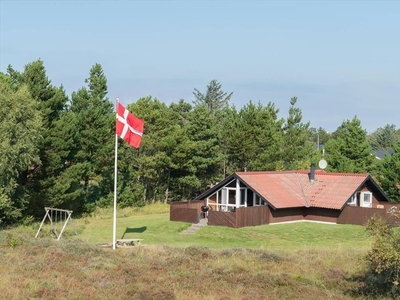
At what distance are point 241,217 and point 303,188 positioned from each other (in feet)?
25.8

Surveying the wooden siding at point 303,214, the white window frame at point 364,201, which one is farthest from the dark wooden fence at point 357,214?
the white window frame at point 364,201

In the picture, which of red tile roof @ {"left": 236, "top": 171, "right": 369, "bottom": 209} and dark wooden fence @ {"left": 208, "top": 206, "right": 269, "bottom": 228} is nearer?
dark wooden fence @ {"left": 208, "top": 206, "right": 269, "bottom": 228}

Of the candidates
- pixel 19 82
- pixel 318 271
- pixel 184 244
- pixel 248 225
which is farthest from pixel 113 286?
pixel 19 82

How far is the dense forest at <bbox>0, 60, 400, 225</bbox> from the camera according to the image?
3784 cm

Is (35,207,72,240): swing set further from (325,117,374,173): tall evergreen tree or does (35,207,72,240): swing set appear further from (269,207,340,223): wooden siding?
(325,117,374,173): tall evergreen tree

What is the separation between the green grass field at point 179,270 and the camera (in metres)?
19.2

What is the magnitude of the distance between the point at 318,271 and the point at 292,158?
133 ft

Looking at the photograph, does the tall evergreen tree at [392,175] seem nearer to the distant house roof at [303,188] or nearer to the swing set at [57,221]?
the distant house roof at [303,188]

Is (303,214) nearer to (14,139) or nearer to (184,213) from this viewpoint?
(184,213)

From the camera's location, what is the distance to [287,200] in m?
40.8

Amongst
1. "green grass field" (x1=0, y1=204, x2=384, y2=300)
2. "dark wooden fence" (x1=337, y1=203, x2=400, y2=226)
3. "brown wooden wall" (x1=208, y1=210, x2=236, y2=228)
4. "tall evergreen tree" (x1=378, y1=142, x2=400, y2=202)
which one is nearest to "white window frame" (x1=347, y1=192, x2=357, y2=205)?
"dark wooden fence" (x1=337, y1=203, x2=400, y2=226)

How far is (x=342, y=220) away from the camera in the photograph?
40344mm

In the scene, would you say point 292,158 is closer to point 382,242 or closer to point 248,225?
point 248,225

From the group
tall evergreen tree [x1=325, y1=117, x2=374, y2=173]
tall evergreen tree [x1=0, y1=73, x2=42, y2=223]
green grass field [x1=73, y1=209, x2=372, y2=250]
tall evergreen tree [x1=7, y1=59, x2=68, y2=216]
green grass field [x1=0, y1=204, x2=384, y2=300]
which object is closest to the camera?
green grass field [x1=0, y1=204, x2=384, y2=300]
